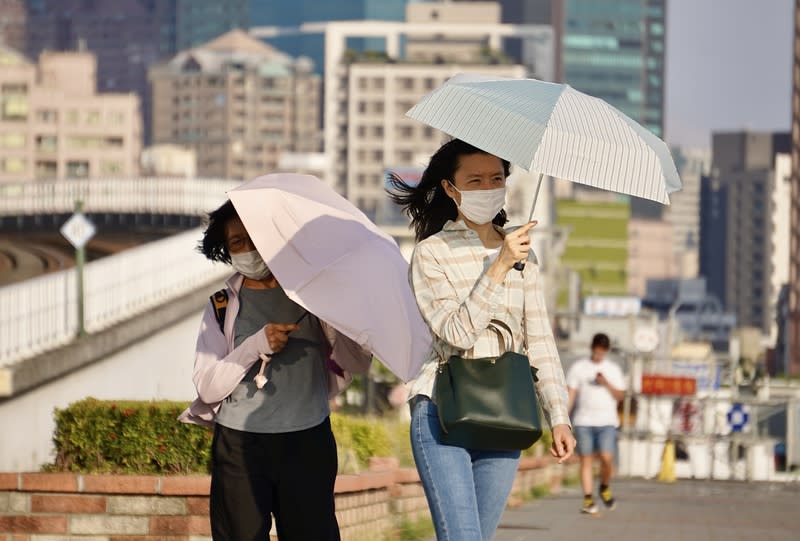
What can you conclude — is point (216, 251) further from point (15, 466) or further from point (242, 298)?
point (15, 466)

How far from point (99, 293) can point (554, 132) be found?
20593mm

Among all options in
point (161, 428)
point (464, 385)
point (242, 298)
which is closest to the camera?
point (464, 385)

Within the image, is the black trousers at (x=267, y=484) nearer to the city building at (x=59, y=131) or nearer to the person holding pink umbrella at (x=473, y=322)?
the person holding pink umbrella at (x=473, y=322)

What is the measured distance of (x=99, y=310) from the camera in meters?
27.2

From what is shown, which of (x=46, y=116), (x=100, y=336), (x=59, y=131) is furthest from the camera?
(x=59, y=131)

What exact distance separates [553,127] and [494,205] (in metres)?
0.37

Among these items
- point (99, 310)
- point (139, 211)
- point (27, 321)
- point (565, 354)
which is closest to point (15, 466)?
point (27, 321)

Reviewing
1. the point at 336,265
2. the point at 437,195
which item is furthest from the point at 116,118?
the point at 437,195

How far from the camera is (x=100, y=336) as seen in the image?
25.8 m

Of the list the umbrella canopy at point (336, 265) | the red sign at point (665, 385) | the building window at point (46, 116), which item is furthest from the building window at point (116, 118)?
the umbrella canopy at point (336, 265)

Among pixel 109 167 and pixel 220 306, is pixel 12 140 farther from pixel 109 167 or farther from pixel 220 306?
pixel 220 306

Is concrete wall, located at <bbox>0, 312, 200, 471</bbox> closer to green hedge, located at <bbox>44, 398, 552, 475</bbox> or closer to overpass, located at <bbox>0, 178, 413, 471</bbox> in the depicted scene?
overpass, located at <bbox>0, 178, 413, 471</bbox>

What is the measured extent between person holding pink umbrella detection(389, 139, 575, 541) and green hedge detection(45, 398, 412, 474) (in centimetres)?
428

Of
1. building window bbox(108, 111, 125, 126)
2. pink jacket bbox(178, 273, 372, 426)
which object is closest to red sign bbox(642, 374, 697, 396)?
pink jacket bbox(178, 273, 372, 426)
